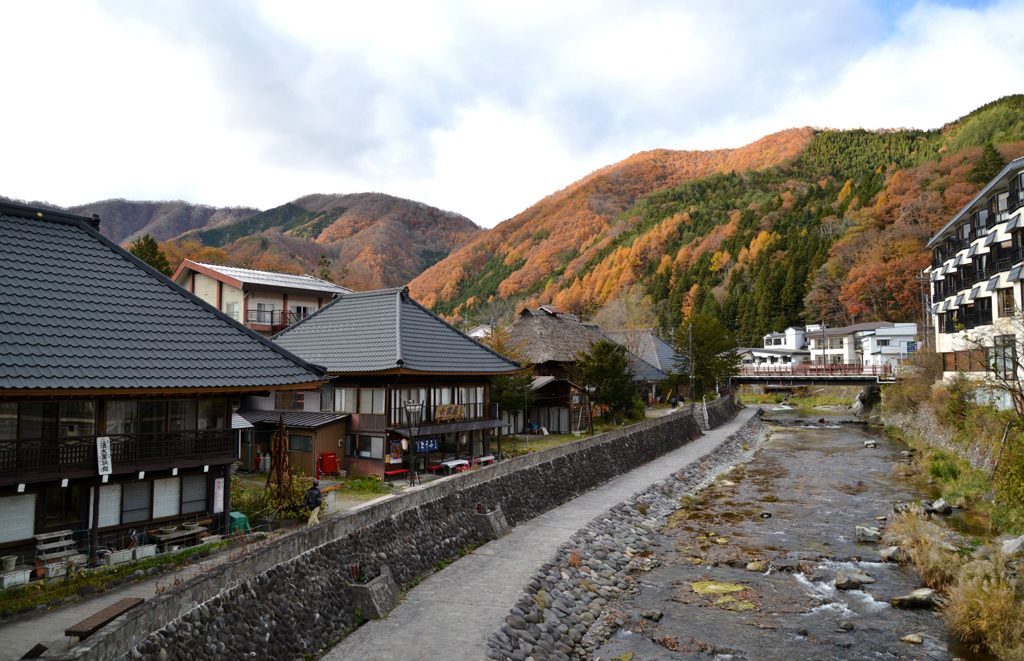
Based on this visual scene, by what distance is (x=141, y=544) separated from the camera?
39.4 feet

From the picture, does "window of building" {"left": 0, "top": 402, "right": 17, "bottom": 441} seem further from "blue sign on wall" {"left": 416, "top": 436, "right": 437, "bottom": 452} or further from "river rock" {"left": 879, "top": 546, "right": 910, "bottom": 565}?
"river rock" {"left": 879, "top": 546, "right": 910, "bottom": 565}

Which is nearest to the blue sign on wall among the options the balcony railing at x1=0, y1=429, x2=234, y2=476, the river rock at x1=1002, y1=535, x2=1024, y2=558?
the balcony railing at x1=0, y1=429, x2=234, y2=476

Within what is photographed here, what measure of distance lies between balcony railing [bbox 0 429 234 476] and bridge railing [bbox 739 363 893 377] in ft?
171

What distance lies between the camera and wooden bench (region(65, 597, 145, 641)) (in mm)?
7297

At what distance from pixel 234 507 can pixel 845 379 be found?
51.8 meters

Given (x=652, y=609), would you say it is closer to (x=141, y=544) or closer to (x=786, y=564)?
(x=786, y=564)

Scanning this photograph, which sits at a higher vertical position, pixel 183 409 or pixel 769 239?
pixel 769 239

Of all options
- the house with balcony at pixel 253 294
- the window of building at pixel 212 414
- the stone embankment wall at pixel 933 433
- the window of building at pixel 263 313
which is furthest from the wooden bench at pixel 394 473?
the stone embankment wall at pixel 933 433

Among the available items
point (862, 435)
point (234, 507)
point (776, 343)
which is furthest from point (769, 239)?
point (234, 507)

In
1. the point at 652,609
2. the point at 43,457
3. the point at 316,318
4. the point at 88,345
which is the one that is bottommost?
the point at 652,609

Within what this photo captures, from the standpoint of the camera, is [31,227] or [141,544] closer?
[141,544]

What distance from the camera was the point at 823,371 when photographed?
54844mm

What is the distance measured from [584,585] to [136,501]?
417 inches

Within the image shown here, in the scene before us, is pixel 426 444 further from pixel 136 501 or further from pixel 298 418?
pixel 136 501
